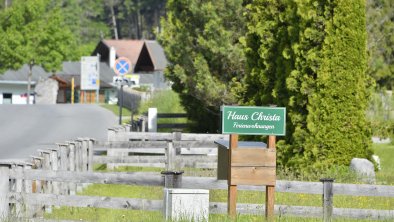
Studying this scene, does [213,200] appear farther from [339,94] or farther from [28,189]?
[339,94]

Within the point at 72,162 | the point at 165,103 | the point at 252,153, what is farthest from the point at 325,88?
the point at 165,103

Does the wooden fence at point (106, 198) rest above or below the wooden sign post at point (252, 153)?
below

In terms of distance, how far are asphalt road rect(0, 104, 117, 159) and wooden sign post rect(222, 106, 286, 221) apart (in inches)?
552

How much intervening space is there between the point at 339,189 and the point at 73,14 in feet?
434

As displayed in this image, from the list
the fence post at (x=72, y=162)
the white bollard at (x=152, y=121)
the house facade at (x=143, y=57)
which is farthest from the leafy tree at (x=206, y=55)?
the house facade at (x=143, y=57)

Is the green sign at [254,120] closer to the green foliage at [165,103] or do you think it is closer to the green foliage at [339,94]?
the green foliage at [339,94]

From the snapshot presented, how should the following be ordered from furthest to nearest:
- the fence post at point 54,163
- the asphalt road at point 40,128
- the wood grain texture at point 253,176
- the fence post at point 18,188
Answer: the asphalt road at point 40,128, the fence post at point 54,163, the fence post at point 18,188, the wood grain texture at point 253,176

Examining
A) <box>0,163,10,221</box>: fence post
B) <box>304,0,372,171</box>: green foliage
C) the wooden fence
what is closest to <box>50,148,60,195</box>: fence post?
the wooden fence

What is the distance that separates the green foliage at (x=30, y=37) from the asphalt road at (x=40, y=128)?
38.0 meters

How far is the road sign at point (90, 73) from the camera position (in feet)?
321

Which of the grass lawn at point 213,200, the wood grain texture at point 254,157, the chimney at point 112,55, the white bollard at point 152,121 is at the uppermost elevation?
the chimney at point 112,55

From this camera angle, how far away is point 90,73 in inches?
3949

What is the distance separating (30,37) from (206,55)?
64.5m

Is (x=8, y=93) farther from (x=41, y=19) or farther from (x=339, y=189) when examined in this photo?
(x=339, y=189)
